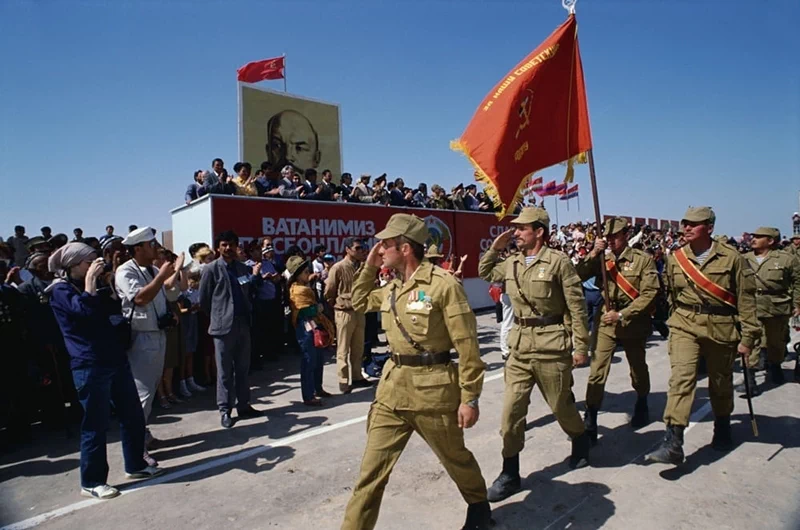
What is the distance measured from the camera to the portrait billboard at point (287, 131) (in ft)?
49.5

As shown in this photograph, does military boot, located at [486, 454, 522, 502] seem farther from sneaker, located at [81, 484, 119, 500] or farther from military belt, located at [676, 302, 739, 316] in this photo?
sneaker, located at [81, 484, 119, 500]

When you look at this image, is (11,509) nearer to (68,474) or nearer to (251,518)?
(68,474)

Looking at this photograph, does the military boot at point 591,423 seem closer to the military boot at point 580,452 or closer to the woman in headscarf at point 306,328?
the military boot at point 580,452

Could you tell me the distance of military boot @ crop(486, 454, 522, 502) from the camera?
3.65 m

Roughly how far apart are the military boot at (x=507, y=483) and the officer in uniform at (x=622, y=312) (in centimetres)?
136

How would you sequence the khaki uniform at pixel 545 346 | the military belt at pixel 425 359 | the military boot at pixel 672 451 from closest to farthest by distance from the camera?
the military belt at pixel 425 359 → the khaki uniform at pixel 545 346 → the military boot at pixel 672 451

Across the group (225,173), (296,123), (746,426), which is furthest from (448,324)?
(296,123)

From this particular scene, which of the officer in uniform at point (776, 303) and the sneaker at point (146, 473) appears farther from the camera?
the officer in uniform at point (776, 303)

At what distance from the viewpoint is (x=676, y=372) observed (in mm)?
4324

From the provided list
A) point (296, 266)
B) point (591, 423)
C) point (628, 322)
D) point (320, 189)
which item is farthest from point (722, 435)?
point (320, 189)

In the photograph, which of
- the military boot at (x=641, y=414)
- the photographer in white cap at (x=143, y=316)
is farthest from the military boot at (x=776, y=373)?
the photographer in white cap at (x=143, y=316)

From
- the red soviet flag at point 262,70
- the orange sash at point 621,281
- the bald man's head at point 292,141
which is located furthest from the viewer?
the red soviet flag at point 262,70

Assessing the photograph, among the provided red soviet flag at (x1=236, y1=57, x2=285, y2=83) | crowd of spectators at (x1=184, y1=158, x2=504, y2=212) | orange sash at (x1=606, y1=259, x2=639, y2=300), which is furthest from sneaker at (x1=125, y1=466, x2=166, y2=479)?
red soviet flag at (x1=236, y1=57, x2=285, y2=83)

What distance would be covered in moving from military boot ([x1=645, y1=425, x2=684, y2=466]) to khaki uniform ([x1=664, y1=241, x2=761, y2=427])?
25 centimetres
